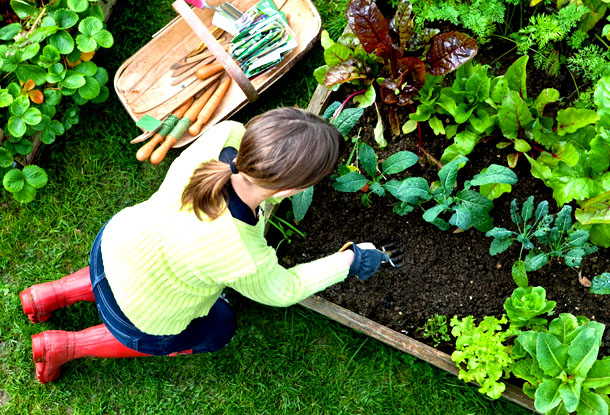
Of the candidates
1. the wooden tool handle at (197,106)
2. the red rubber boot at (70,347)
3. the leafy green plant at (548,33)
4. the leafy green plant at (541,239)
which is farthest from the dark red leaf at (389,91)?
the red rubber boot at (70,347)

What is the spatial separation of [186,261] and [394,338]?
3.68 feet

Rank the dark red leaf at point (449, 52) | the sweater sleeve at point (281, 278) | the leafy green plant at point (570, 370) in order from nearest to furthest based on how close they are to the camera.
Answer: the sweater sleeve at point (281, 278) < the leafy green plant at point (570, 370) < the dark red leaf at point (449, 52)

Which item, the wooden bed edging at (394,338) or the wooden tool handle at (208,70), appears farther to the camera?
the wooden tool handle at (208,70)

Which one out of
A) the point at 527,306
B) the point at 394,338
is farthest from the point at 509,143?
the point at 394,338

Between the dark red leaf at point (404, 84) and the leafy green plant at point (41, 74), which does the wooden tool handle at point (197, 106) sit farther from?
the dark red leaf at point (404, 84)

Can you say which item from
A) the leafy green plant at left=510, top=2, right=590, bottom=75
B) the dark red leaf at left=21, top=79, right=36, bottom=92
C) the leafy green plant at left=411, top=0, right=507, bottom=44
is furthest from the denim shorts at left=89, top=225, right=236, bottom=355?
the leafy green plant at left=510, top=2, right=590, bottom=75

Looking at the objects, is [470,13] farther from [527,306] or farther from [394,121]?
[527,306]

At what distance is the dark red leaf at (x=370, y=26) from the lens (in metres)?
2.53

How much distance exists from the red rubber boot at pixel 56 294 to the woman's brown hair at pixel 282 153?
1.26 m

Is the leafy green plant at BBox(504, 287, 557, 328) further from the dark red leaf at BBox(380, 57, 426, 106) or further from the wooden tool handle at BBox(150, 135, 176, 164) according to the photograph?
the wooden tool handle at BBox(150, 135, 176, 164)

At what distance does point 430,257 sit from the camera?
270 centimetres

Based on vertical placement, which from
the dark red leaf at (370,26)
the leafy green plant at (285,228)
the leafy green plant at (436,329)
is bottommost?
the leafy green plant at (436,329)

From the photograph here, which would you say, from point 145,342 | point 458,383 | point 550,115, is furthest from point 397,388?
point 550,115

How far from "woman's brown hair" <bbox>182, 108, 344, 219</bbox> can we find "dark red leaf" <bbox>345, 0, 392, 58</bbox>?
904 mm
